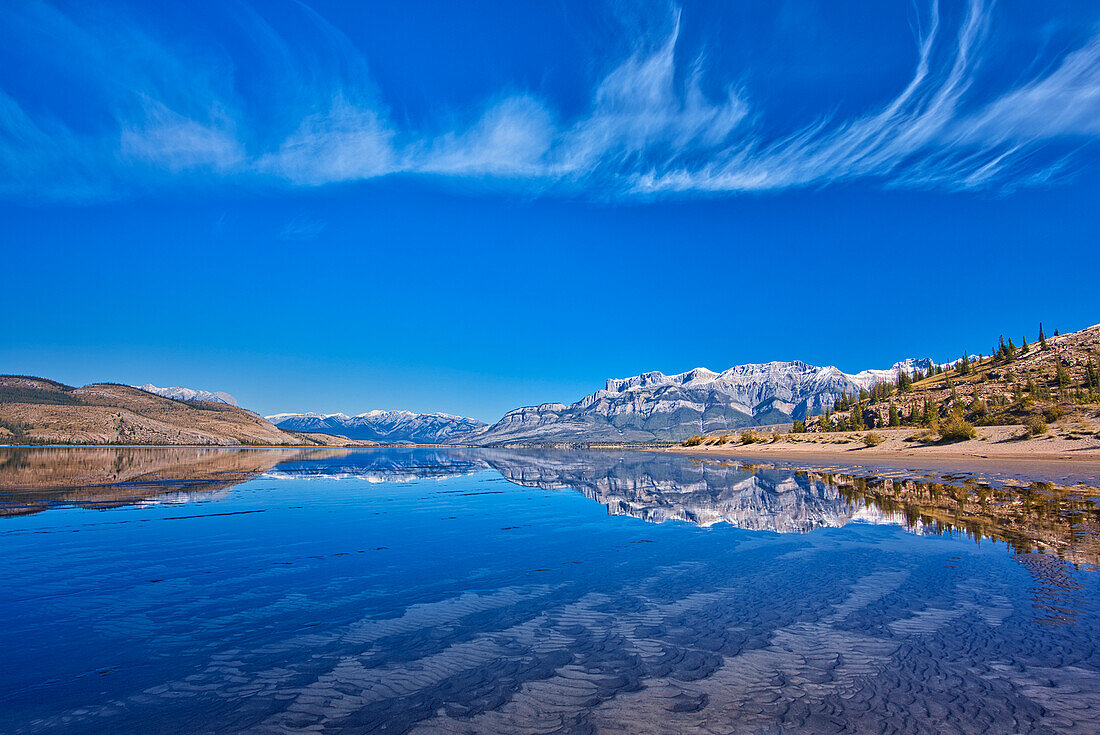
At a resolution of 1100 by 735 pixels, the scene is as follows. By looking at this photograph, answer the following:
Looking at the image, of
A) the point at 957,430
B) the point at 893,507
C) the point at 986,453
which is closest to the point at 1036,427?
the point at 986,453

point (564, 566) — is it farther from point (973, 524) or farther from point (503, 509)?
point (973, 524)

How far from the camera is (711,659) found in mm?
8984

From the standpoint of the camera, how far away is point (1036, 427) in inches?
2628

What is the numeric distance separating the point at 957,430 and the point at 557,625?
90765 mm

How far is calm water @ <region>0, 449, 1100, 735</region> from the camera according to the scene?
7.21 metres

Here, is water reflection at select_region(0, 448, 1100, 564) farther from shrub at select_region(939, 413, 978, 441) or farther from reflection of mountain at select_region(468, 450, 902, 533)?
shrub at select_region(939, 413, 978, 441)

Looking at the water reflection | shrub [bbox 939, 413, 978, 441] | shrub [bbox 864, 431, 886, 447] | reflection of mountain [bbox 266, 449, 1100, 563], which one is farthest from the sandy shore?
reflection of mountain [bbox 266, 449, 1100, 563]

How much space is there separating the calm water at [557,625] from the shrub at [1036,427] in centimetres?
5944

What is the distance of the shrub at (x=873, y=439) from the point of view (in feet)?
304

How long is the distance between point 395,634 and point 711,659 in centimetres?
621

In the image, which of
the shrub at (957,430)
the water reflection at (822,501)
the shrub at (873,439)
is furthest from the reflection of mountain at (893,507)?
the shrub at (873,439)

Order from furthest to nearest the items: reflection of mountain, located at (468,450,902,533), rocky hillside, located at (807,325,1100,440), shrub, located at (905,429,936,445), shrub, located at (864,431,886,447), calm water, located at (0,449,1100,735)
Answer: shrub, located at (864,431,886,447)
shrub, located at (905,429,936,445)
rocky hillside, located at (807,325,1100,440)
reflection of mountain, located at (468,450,902,533)
calm water, located at (0,449,1100,735)

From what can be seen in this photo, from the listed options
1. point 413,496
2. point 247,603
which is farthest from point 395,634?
point 413,496

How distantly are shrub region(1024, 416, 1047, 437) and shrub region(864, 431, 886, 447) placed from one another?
24165 millimetres
